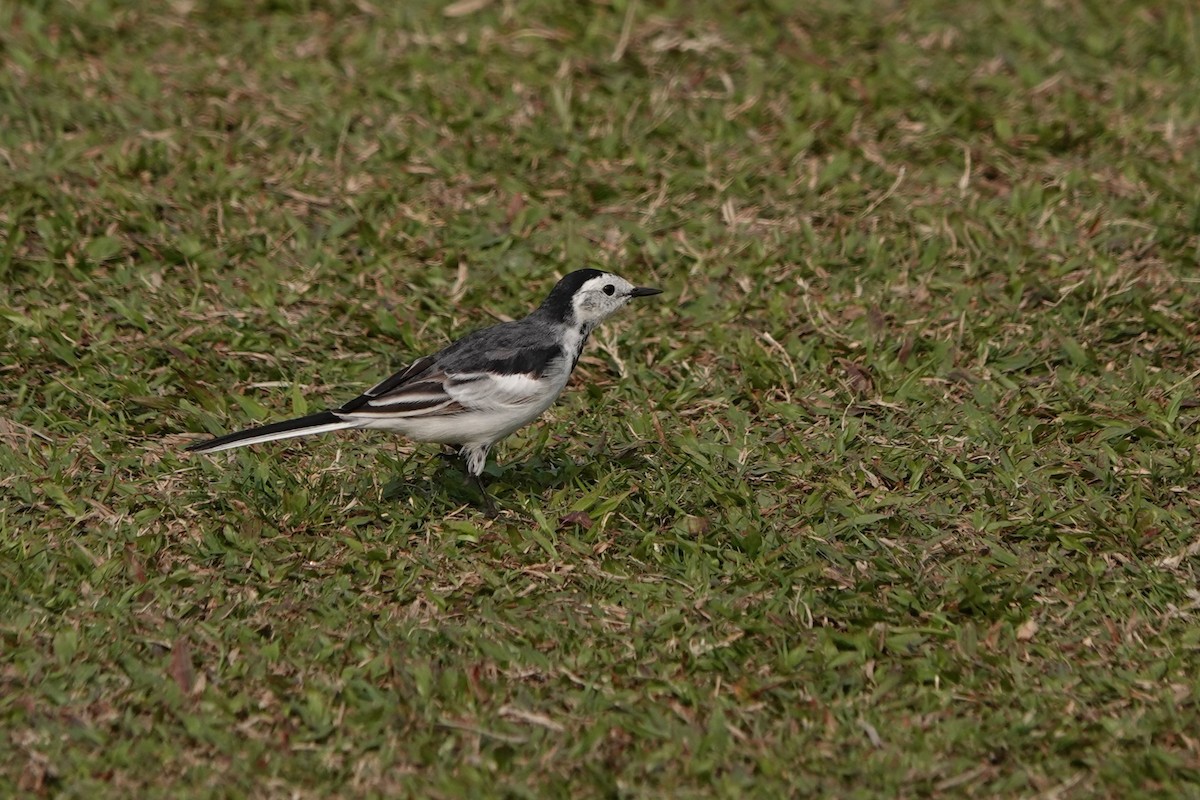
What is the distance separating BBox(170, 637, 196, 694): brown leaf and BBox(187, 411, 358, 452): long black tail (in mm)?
915

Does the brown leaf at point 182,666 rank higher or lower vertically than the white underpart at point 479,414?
lower

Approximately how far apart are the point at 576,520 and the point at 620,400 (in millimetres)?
1340

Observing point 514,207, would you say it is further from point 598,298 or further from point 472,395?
point 472,395

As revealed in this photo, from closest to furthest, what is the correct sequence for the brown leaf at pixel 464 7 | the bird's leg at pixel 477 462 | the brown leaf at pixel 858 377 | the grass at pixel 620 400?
the grass at pixel 620 400 → the bird's leg at pixel 477 462 → the brown leaf at pixel 858 377 → the brown leaf at pixel 464 7

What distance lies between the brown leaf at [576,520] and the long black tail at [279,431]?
101 centimetres

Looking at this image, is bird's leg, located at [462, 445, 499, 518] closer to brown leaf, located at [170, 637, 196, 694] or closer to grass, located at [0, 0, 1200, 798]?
grass, located at [0, 0, 1200, 798]

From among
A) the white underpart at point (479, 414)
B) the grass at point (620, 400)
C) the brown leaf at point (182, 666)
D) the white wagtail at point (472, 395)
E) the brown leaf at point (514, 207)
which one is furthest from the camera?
the brown leaf at point (514, 207)

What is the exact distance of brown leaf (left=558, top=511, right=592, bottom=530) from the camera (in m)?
6.73

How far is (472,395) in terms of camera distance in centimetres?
682

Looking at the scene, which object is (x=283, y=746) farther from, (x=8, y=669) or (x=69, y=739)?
(x=8, y=669)

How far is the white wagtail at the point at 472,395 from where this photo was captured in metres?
6.66

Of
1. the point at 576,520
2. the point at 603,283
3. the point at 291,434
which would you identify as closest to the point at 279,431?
the point at 291,434

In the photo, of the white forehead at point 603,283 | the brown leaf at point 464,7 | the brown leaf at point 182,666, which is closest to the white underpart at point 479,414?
the white forehead at point 603,283

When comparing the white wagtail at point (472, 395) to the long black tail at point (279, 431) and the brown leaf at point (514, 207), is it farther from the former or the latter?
the brown leaf at point (514, 207)
